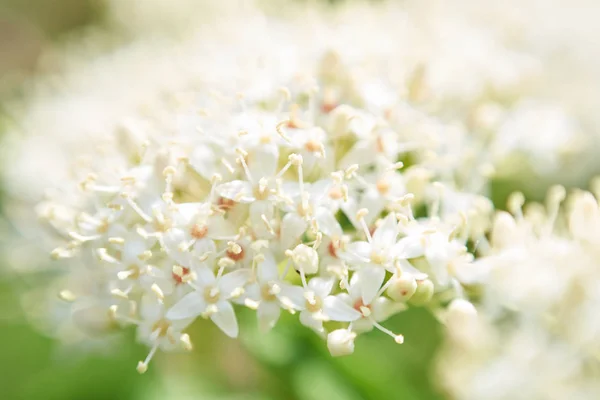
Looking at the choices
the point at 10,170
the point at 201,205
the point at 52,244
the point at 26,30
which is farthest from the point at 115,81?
the point at 26,30

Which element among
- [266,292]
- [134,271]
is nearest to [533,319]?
[266,292]

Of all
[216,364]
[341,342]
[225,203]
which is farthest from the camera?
[216,364]

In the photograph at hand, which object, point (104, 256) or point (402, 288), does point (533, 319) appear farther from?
point (104, 256)

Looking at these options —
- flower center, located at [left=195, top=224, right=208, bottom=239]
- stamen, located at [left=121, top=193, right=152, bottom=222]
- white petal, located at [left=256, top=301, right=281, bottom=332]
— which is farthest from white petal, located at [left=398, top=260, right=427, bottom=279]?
stamen, located at [left=121, top=193, right=152, bottom=222]

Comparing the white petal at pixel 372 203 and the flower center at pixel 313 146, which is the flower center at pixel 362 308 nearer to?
the white petal at pixel 372 203

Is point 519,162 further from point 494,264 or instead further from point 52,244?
point 52,244

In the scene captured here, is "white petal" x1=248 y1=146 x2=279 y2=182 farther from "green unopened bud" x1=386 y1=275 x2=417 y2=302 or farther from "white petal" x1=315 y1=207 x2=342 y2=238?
"green unopened bud" x1=386 y1=275 x2=417 y2=302
